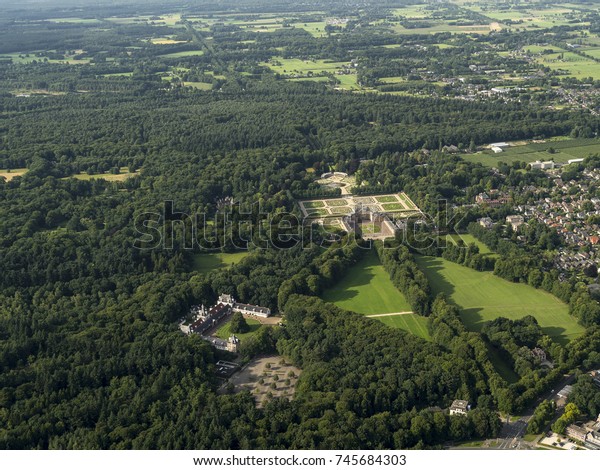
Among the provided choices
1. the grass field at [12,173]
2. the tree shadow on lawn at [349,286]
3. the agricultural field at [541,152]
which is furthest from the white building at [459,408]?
the grass field at [12,173]

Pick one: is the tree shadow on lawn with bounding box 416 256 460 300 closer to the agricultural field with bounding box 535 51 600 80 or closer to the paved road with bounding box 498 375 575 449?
the paved road with bounding box 498 375 575 449

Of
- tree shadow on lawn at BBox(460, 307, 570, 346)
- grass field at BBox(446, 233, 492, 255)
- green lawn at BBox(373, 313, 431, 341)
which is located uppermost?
grass field at BBox(446, 233, 492, 255)

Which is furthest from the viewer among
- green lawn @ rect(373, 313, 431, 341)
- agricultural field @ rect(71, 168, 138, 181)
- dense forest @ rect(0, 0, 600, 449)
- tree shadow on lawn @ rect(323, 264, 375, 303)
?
agricultural field @ rect(71, 168, 138, 181)

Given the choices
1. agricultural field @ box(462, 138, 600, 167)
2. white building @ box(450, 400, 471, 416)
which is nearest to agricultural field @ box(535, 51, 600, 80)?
agricultural field @ box(462, 138, 600, 167)

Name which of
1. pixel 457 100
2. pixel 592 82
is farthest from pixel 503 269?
pixel 592 82

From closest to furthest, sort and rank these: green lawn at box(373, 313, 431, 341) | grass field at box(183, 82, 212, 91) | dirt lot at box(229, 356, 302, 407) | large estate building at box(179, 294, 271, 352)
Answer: dirt lot at box(229, 356, 302, 407) < large estate building at box(179, 294, 271, 352) < green lawn at box(373, 313, 431, 341) < grass field at box(183, 82, 212, 91)

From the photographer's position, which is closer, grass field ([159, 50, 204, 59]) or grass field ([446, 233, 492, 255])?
grass field ([446, 233, 492, 255])

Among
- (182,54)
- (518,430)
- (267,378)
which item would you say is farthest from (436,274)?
(182,54)

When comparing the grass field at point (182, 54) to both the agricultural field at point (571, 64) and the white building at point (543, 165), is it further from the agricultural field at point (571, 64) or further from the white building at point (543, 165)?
the white building at point (543, 165)
